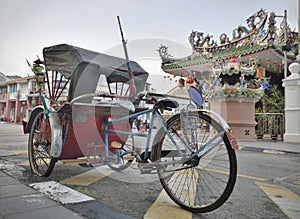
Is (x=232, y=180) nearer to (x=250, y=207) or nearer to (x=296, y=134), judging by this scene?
(x=250, y=207)

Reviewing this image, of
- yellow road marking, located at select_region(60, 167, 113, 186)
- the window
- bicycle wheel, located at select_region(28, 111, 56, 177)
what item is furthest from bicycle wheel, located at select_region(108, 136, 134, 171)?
the window

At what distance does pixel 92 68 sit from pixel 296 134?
9651 mm

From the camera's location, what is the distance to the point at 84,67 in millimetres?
3293

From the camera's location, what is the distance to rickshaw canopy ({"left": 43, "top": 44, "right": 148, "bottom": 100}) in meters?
3.29

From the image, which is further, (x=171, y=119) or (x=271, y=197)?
(x=271, y=197)

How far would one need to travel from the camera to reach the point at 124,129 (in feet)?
12.1

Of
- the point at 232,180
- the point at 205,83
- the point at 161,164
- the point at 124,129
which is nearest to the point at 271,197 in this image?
the point at 232,180

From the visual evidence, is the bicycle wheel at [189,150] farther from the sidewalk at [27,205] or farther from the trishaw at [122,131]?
the sidewalk at [27,205]

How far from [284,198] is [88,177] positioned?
8.16ft

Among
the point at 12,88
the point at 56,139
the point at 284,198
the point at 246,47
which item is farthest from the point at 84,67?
the point at 12,88

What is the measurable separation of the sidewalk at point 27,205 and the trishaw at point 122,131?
585 mm

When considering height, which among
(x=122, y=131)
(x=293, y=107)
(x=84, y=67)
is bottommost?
(x=122, y=131)

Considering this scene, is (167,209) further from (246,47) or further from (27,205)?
(246,47)

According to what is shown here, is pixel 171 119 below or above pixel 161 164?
above
